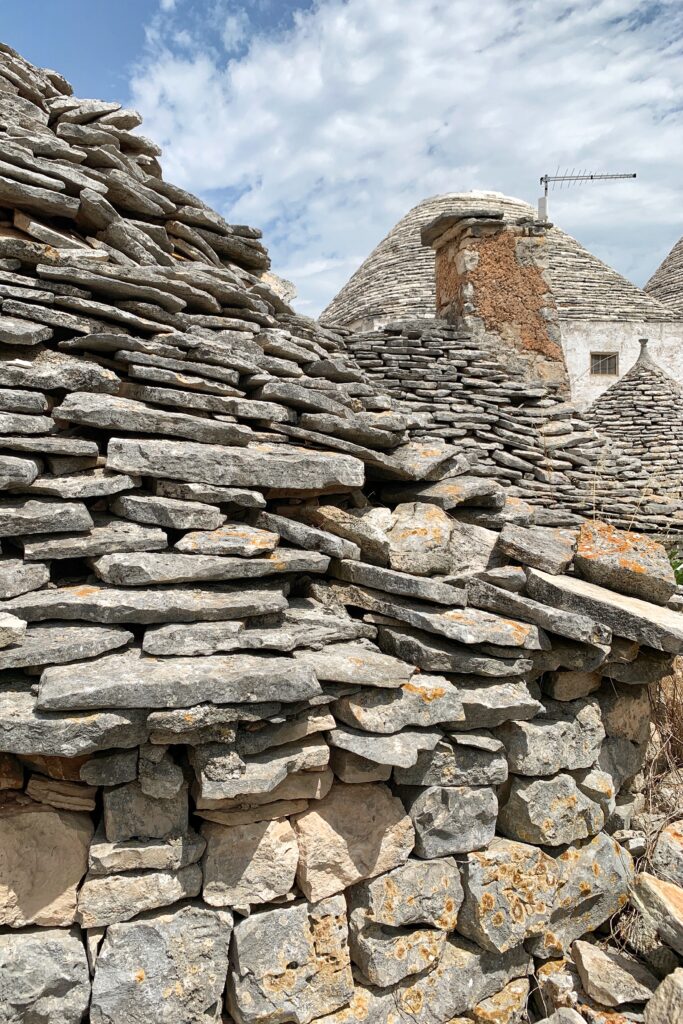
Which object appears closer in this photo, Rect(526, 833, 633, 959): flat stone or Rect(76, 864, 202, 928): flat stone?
Rect(76, 864, 202, 928): flat stone

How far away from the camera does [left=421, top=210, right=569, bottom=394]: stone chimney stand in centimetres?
787

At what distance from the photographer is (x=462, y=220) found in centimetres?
789

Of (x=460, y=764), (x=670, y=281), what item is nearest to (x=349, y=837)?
(x=460, y=764)

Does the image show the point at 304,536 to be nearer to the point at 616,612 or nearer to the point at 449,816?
the point at 449,816

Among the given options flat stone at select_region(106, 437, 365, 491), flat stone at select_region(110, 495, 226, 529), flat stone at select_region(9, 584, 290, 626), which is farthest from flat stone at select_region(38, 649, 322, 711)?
flat stone at select_region(106, 437, 365, 491)

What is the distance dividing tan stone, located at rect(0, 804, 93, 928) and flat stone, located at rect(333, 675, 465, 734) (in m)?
0.94

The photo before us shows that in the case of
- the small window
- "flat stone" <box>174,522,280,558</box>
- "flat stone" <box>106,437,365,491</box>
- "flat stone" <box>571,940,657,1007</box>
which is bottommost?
"flat stone" <box>571,940,657,1007</box>

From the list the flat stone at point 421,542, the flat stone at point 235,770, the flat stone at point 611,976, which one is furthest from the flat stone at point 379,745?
the flat stone at point 611,976

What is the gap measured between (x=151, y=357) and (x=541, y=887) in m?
2.75

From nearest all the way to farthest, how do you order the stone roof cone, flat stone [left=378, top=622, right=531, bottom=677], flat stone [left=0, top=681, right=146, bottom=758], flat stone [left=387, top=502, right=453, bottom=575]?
flat stone [left=0, top=681, right=146, bottom=758]
flat stone [left=378, top=622, right=531, bottom=677]
flat stone [left=387, top=502, right=453, bottom=575]
the stone roof cone

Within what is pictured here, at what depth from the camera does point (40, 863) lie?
6.97 ft

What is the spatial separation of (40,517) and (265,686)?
0.97 meters

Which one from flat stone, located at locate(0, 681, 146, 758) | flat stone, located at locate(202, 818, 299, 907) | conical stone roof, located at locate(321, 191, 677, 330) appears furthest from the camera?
conical stone roof, located at locate(321, 191, 677, 330)

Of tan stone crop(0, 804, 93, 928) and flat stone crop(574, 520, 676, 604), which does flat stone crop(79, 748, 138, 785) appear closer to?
tan stone crop(0, 804, 93, 928)
